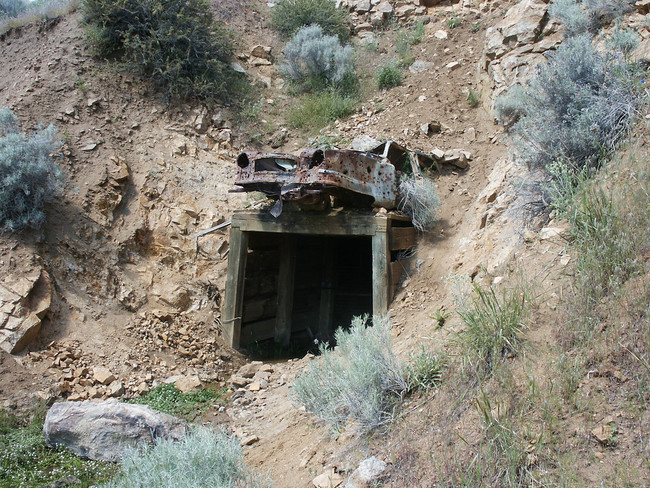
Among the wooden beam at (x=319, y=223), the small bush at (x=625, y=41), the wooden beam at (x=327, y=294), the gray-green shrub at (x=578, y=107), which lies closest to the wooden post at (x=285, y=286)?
the wooden beam at (x=327, y=294)

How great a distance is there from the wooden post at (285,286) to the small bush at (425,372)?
14.7 ft

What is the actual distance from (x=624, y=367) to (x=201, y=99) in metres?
8.34

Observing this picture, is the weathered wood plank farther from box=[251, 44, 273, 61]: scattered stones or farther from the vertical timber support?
box=[251, 44, 273, 61]: scattered stones

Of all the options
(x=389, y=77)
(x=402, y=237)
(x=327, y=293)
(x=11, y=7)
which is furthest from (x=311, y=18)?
(x=11, y=7)

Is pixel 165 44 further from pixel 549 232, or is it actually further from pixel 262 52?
pixel 549 232

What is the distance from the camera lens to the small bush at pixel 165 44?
9.33 metres

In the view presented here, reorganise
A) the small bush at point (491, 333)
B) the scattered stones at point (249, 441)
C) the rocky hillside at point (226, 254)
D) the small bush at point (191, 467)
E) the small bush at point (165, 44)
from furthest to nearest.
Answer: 1. the small bush at point (165, 44)
2. the scattered stones at point (249, 441)
3. the small bush at point (491, 333)
4. the small bush at point (191, 467)
5. the rocky hillside at point (226, 254)

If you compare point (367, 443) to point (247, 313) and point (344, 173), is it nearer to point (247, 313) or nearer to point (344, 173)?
point (344, 173)

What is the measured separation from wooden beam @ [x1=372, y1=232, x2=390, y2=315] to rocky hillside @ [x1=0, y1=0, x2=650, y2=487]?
0.92ft

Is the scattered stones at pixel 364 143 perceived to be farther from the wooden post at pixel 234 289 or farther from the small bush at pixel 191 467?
the small bush at pixel 191 467

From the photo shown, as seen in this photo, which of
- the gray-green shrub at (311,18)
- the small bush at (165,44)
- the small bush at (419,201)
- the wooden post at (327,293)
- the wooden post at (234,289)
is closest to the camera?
the small bush at (419,201)

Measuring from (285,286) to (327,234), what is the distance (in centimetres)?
186

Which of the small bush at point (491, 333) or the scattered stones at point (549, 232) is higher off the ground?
the scattered stones at point (549, 232)

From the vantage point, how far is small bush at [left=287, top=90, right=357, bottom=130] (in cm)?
962
